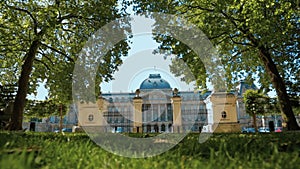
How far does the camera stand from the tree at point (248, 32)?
353 inches

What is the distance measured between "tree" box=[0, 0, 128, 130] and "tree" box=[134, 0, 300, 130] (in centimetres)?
187

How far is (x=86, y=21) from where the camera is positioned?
→ 34.6 ft

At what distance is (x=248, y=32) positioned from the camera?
416 inches

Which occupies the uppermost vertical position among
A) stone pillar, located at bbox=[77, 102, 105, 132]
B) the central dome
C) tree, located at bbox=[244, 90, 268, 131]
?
the central dome

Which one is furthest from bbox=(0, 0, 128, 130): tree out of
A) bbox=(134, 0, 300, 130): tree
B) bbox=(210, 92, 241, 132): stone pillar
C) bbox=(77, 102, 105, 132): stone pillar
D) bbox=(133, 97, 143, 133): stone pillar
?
bbox=(210, 92, 241, 132): stone pillar

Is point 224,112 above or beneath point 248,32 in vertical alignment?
beneath

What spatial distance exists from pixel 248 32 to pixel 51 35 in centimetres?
891

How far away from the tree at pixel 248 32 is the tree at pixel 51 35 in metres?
1.87

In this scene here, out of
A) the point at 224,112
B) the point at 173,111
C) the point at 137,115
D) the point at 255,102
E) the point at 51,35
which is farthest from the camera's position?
the point at 255,102

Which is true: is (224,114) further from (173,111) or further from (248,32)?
(248,32)

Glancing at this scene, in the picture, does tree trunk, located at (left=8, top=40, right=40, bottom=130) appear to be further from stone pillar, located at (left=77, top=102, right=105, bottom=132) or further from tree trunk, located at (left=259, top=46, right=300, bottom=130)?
tree trunk, located at (left=259, top=46, right=300, bottom=130)

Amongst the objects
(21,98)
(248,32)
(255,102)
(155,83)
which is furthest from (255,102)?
(21,98)

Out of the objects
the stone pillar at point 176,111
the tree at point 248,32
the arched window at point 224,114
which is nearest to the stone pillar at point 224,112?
the arched window at point 224,114

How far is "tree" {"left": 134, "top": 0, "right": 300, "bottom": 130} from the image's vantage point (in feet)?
29.5
